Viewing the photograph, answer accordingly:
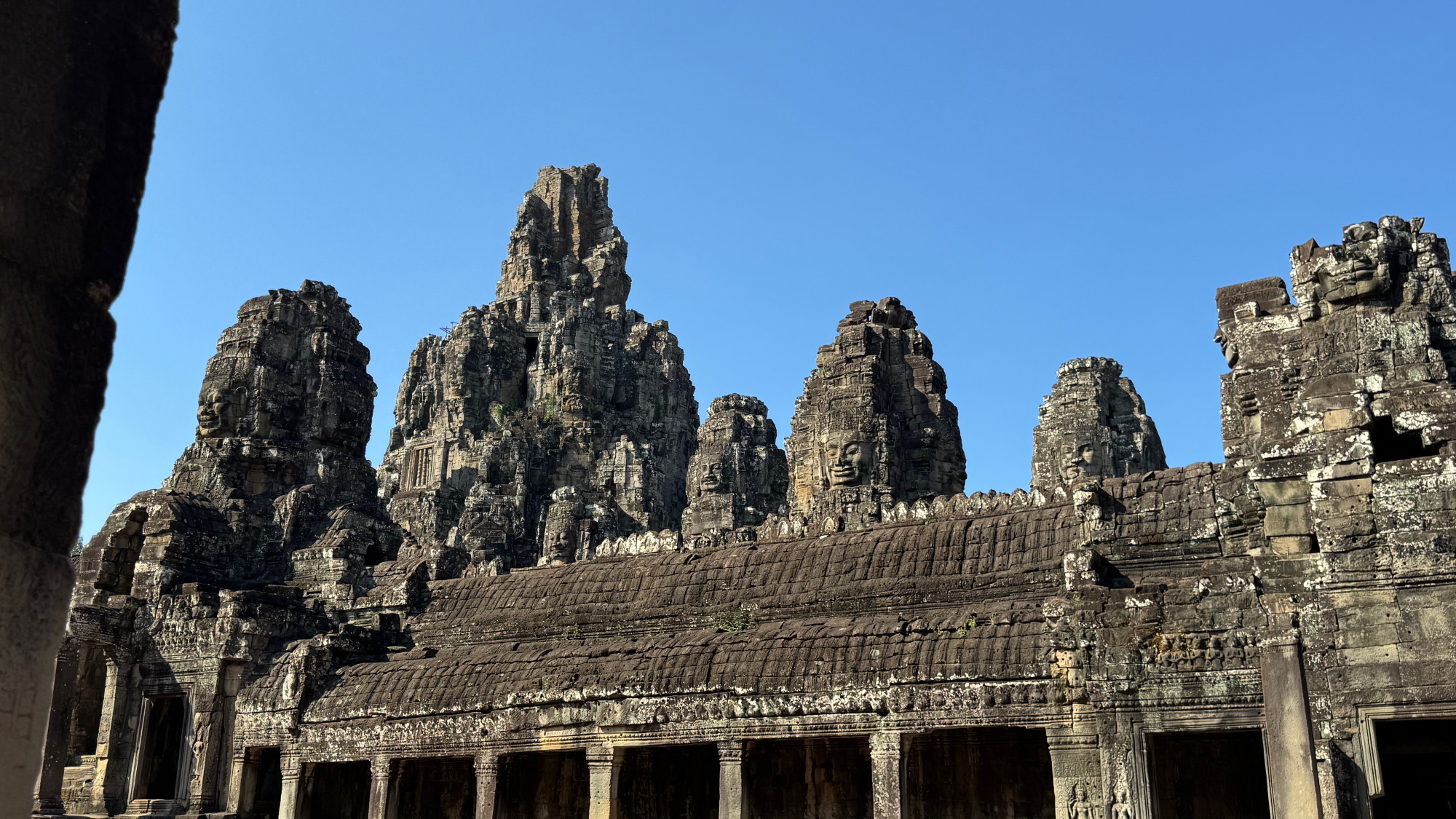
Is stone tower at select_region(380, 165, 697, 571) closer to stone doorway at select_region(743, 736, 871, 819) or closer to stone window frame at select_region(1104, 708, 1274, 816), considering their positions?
stone doorway at select_region(743, 736, 871, 819)

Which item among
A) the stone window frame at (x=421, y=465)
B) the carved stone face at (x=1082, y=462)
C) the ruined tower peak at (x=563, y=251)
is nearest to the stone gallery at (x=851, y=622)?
the carved stone face at (x=1082, y=462)

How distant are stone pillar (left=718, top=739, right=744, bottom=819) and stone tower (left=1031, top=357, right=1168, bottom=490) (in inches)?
981

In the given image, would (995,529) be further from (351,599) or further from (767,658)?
(351,599)

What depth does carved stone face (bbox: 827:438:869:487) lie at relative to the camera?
3198cm

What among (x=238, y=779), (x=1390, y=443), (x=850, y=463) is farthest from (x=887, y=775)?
(x=850, y=463)

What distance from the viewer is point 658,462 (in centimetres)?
6500

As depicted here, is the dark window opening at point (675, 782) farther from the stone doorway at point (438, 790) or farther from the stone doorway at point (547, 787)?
the stone doorway at point (438, 790)

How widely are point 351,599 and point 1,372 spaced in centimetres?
2369

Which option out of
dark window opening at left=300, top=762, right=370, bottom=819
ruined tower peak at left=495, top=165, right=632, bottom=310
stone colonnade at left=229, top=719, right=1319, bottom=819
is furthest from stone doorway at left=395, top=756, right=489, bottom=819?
ruined tower peak at left=495, top=165, right=632, bottom=310

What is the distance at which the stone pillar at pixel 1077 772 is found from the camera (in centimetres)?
1330

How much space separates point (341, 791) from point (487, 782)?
5876 mm

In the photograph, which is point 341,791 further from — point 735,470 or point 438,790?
point 735,470

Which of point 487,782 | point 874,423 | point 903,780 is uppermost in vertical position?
point 874,423

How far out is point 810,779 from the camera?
1923cm
